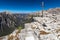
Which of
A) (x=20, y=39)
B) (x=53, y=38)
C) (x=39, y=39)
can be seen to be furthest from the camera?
(x=20, y=39)

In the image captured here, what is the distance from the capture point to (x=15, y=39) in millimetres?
27188

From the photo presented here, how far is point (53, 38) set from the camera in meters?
21.1

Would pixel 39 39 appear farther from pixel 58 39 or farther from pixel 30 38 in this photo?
pixel 58 39

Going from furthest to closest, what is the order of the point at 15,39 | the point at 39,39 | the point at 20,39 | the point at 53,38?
the point at 15,39 → the point at 20,39 → the point at 39,39 → the point at 53,38

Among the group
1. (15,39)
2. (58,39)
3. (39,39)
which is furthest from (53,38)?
(15,39)

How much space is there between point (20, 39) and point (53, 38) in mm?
6784

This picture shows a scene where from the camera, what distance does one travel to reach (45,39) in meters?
21.2

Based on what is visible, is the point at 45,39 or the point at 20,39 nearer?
the point at 45,39

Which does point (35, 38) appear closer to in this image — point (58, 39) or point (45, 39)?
point (45, 39)

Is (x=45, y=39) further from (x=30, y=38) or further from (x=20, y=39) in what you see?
(x=20, y=39)

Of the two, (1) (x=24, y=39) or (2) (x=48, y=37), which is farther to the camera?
(1) (x=24, y=39)

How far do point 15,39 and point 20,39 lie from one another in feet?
7.80

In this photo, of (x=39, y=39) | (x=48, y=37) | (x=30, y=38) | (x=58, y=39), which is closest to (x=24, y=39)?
(x=30, y=38)

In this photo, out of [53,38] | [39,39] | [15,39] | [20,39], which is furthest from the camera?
[15,39]
